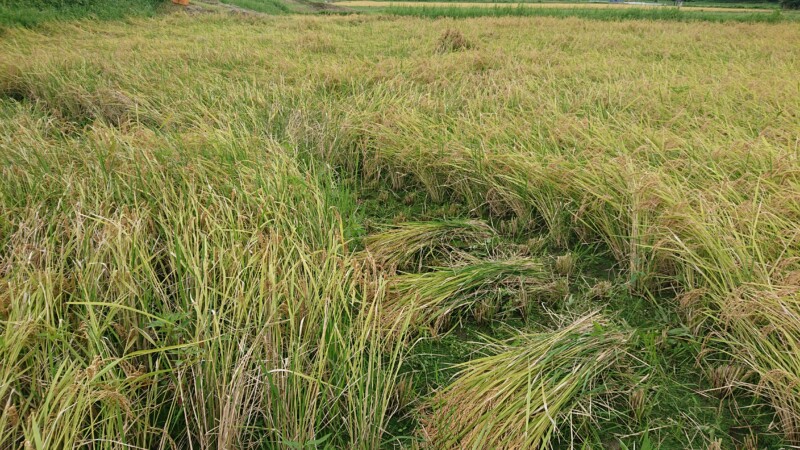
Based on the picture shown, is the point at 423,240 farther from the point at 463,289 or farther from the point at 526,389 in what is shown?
the point at 526,389

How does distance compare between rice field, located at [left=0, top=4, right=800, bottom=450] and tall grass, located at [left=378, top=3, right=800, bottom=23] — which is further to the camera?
tall grass, located at [left=378, top=3, right=800, bottom=23]

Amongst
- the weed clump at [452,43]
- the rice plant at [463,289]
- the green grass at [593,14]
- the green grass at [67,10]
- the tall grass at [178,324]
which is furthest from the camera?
the green grass at [593,14]

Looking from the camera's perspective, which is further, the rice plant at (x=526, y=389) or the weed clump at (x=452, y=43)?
the weed clump at (x=452, y=43)

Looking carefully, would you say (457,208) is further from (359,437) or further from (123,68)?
(123,68)

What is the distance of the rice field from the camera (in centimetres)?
133

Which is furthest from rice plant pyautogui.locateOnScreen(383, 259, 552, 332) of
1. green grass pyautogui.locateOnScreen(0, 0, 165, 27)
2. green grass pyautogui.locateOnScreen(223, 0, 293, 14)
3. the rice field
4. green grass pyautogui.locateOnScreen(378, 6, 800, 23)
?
green grass pyautogui.locateOnScreen(223, 0, 293, 14)

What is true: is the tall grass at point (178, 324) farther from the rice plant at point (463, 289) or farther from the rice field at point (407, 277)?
the rice plant at point (463, 289)

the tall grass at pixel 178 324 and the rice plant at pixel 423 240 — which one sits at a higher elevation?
the tall grass at pixel 178 324

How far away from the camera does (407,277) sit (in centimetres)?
207

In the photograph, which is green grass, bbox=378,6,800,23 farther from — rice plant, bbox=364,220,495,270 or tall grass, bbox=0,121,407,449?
tall grass, bbox=0,121,407,449

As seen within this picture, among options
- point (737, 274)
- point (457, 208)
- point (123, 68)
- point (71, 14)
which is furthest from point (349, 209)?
point (71, 14)

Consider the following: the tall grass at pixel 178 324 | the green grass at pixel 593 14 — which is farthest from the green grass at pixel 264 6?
the tall grass at pixel 178 324

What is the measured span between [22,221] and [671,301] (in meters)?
2.65

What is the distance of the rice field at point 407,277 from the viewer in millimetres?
1334
